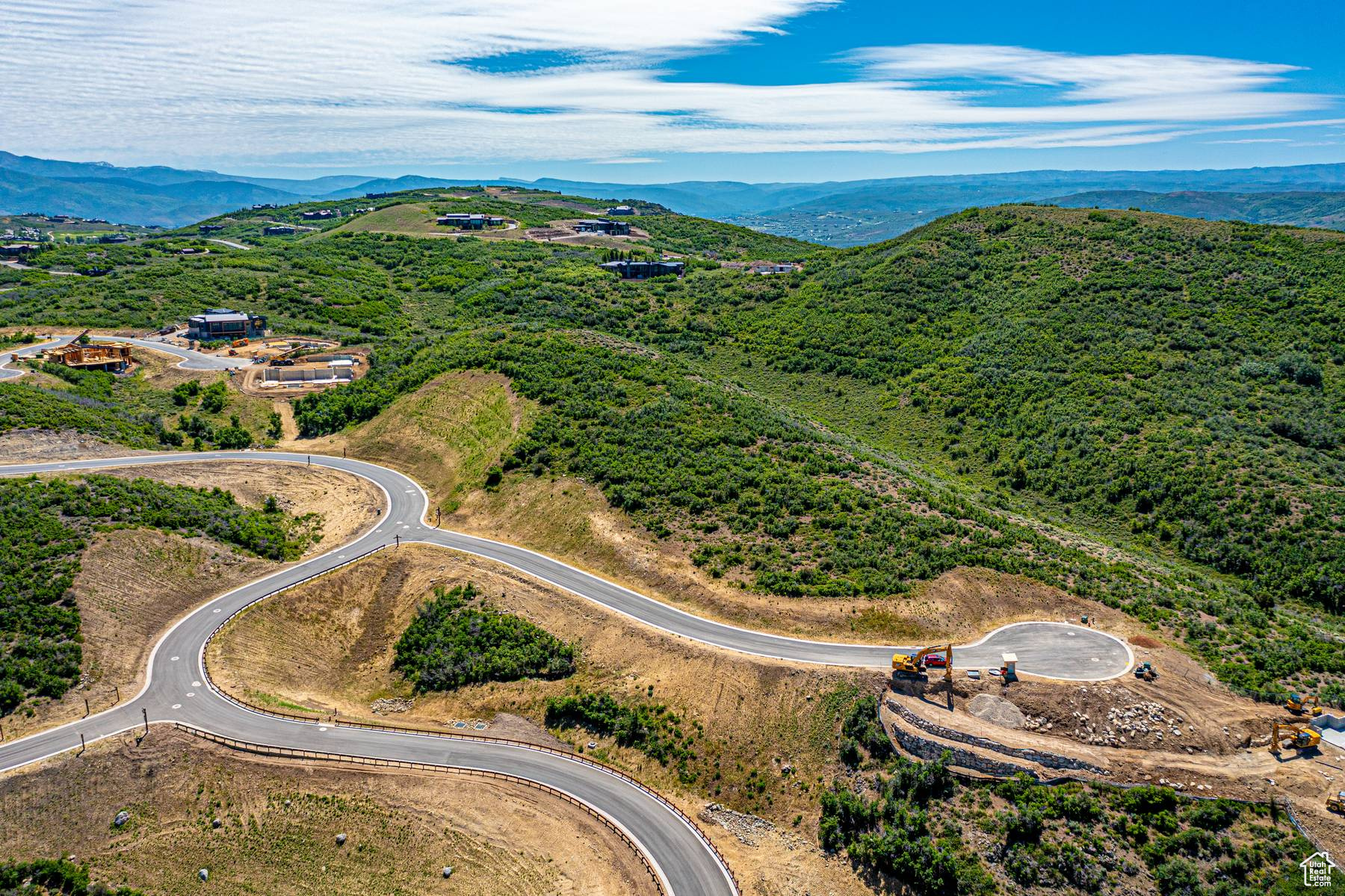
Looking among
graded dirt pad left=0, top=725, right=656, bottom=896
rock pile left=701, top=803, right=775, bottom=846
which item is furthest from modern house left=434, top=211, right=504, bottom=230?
rock pile left=701, top=803, right=775, bottom=846

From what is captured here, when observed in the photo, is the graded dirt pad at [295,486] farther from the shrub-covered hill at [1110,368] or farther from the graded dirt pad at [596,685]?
the shrub-covered hill at [1110,368]

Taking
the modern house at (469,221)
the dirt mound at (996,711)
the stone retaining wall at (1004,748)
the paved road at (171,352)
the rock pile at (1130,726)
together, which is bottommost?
the stone retaining wall at (1004,748)

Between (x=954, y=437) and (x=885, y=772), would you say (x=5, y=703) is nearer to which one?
(x=885, y=772)

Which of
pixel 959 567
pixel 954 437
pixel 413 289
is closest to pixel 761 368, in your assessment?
pixel 954 437

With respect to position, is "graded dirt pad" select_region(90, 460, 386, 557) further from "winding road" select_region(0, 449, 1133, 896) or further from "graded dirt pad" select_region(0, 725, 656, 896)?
"graded dirt pad" select_region(0, 725, 656, 896)

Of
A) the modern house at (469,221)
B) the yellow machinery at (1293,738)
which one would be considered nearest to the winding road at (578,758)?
the yellow machinery at (1293,738)

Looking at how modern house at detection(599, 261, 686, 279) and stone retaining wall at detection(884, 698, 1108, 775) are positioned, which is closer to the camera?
stone retaining wall at detection(884, 698, 1108, 775)
